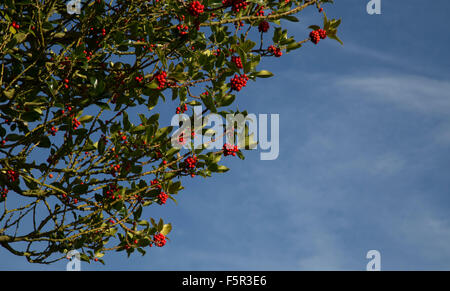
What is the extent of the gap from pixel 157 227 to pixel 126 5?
3.00m

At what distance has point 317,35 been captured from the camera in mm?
5977

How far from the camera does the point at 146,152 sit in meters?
5.64

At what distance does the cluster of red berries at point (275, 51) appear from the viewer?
20.2ft

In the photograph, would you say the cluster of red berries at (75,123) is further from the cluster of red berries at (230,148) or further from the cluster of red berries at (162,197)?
the cluster of red berries at (230,148)

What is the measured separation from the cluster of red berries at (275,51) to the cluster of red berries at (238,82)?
1151 mm

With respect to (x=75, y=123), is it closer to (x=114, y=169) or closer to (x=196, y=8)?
(x=114, y=169)

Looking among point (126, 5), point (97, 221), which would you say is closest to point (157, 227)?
Answer: point (97, 221)

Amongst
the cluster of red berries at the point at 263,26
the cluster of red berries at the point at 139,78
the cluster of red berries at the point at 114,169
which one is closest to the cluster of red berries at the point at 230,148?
the cluster of red berries at the point at 139,78

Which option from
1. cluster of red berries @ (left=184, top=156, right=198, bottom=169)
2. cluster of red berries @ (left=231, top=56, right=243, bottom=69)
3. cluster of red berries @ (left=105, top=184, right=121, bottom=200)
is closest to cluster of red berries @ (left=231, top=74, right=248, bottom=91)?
cluster of red berries @ (left=231, top=56, right=243, bottom=69)

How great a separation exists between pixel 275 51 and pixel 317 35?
60 centimetres

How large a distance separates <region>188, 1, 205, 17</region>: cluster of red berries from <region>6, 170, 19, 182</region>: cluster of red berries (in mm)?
3213

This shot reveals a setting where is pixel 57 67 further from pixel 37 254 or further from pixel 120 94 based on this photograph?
pixel 37 254

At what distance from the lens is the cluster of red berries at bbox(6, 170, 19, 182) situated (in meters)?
6.00

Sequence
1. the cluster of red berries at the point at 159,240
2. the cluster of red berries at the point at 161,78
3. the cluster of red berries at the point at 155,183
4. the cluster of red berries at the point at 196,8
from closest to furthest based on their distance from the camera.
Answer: the cluster of red berries at the point at 196,8 → the cluster of red berries at the point at 161,78 → the cluster of red berries at the point at 155,183 → the cluster of red berries at the point at 159,240
